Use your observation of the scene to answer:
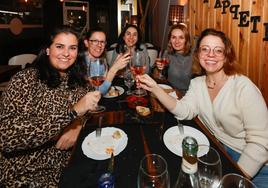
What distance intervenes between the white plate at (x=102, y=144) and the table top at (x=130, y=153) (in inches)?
0.9

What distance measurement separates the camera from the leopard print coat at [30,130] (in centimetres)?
112

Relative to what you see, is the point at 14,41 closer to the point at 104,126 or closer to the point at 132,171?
the point at 104,126

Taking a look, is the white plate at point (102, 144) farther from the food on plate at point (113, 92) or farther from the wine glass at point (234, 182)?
the food on plate at point (113, 92)

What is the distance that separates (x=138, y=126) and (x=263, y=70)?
1.68 meters

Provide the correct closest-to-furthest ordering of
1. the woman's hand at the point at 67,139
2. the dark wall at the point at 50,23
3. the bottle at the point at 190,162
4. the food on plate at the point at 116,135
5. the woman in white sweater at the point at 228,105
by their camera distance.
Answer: the bottle at the point at 190,162
the food on plate at the point at 116,135
the woman in white sweater at the point at 228,105
the woman's hand at the point at 67,139
the dark wall at the point at 50,23

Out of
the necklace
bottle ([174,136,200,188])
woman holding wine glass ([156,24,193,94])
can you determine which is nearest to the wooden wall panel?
woman holding wine glass ([156,24,193,94])

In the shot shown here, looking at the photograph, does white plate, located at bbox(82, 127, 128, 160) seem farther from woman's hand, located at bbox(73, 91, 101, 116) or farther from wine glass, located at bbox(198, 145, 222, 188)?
wine glass, located at bbox(198, 145, 222, 188)

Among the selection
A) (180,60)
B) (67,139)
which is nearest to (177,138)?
(67,139)

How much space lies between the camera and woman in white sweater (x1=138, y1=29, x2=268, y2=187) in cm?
122

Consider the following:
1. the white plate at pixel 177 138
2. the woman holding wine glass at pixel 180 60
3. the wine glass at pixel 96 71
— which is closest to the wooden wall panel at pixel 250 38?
the woman holding wine glass at pixel 180 60

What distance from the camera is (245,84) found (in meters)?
1.31

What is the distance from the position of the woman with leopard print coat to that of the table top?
192 millimetres

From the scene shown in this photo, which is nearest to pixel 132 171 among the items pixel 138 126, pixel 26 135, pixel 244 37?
pixel 138 126

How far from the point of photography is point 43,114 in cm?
130
